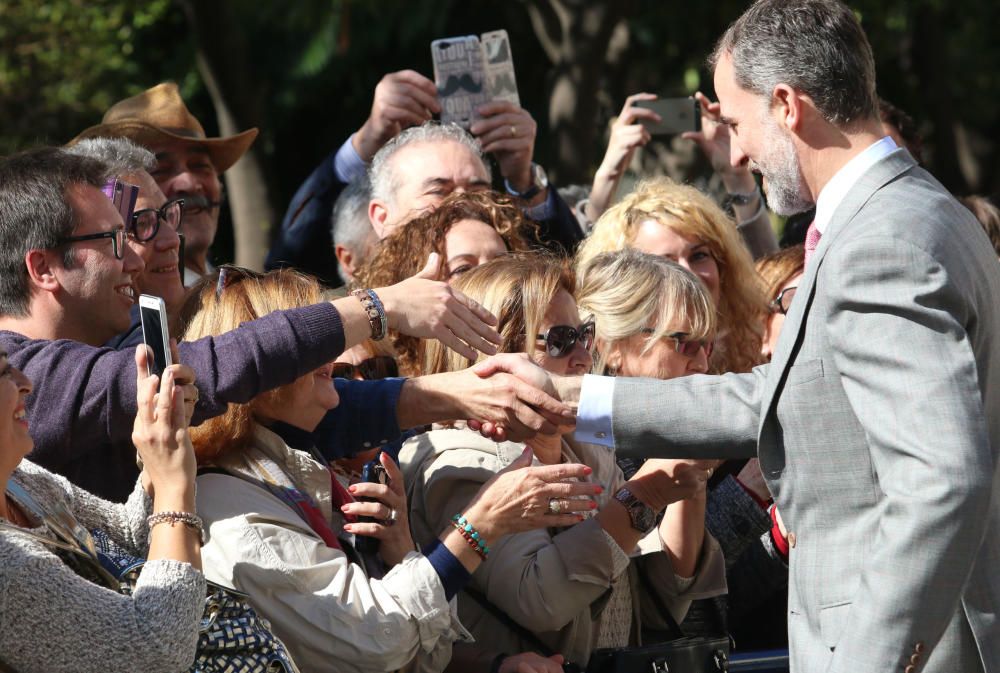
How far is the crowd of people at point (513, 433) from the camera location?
2.54 meters

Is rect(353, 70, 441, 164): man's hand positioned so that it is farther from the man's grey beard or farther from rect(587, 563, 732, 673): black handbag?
rect(587, 563, 732, 673): black handbag

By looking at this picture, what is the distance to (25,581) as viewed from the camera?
246cm

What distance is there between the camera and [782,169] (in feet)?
9.89

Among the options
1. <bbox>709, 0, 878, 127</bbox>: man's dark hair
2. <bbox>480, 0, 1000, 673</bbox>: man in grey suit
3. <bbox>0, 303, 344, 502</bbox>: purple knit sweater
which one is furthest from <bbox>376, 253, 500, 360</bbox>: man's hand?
<bbox>709, 0, 878, 127</bbox>: man's dark hair

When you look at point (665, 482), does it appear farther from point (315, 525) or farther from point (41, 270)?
point (41, 270)

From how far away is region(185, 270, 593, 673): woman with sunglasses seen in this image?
2.99m

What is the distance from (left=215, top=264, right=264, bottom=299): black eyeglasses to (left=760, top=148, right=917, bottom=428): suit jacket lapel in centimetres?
133

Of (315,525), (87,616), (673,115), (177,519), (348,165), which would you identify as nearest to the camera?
(87,616)

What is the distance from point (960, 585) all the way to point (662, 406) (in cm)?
83

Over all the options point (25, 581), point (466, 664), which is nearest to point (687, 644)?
point (466, 664)

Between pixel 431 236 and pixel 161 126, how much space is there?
155cm

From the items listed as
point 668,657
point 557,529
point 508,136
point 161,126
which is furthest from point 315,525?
point 161,126

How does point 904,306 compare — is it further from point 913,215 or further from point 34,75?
point 34,75

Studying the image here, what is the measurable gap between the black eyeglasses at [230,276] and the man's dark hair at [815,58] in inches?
51.0
